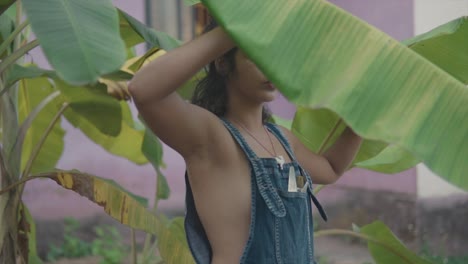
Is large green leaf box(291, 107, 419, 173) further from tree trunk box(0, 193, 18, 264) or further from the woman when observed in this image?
tree trunk box(0, 193, 18, 264)

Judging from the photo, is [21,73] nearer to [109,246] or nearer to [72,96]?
[72,96]

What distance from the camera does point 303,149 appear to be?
5.19 ft

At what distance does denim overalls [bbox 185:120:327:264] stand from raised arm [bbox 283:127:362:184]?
19cm

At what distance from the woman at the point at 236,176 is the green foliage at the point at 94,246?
2.73m

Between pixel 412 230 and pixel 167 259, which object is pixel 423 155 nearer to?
pixel 167 259

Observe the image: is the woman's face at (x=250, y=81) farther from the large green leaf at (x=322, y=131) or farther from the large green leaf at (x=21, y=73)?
the large green leaf at (x=21, y=73)

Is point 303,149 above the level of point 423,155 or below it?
below

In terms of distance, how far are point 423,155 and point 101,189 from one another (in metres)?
0.95

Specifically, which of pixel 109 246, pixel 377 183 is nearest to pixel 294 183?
pixel 109 246

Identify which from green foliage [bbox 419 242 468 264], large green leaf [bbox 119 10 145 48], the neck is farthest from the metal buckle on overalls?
green foliage [bbox 419 242 468 264]

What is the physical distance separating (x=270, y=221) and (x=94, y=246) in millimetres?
2873

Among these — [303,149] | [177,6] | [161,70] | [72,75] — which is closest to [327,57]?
[161,70]

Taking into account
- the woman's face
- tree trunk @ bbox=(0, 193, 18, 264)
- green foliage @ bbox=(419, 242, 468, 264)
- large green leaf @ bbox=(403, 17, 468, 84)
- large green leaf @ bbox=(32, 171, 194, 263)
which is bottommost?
green foliage @ bbox=(419, 242, 468, 264)

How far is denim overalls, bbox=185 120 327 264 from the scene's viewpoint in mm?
1280
